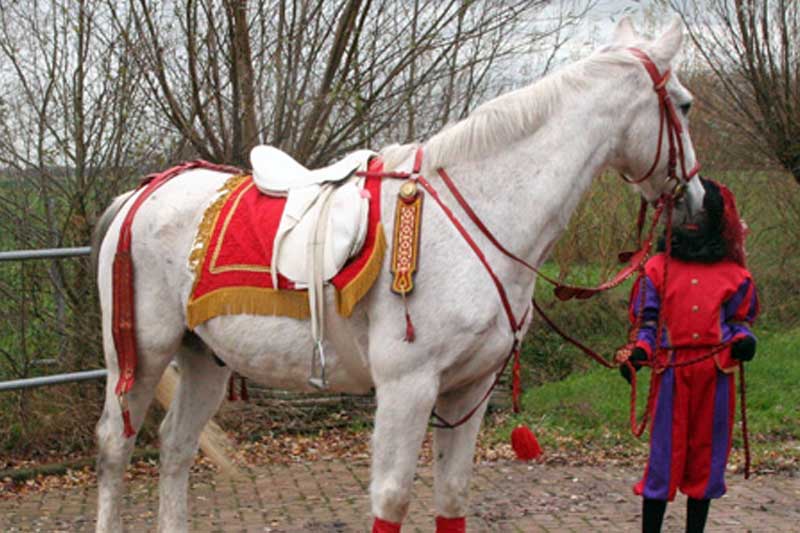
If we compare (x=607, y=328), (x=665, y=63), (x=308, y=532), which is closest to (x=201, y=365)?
(x=308, y=532)

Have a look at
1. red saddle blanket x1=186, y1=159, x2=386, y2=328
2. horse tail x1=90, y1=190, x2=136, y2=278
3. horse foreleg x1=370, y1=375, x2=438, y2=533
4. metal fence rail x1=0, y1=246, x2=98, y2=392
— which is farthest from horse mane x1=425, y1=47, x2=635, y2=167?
metal fence rail x1=0, y1=246, x2=98, y2=392

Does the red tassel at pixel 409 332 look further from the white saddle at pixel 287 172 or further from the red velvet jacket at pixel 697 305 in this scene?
the red velvet jacket at pixel 697 305

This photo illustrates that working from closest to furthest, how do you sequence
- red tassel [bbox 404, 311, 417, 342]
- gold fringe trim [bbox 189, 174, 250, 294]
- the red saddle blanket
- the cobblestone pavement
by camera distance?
red tassel [bbox 404, 311, 417, 342], the red saddle blanket, gold fringe trim [bbox 189, 174, 250, 294], the cobblestone pavement

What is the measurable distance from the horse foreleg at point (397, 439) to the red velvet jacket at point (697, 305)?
1.24 metres

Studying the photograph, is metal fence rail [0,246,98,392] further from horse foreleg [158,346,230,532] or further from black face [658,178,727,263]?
black face [658,178,727,263]

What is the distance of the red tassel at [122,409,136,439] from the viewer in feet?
15.5

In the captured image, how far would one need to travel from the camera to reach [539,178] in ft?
13.0

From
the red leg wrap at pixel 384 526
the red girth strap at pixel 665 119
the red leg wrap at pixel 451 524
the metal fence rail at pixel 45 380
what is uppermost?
the red girth strap at pixel 665 119

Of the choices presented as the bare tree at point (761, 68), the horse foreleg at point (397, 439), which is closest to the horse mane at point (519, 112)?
the horse foreleg at point (397, 439)

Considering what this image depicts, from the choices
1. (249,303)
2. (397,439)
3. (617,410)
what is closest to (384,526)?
(397,439)

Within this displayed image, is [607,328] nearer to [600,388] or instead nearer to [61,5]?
[600,388]

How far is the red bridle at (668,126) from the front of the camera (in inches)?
156

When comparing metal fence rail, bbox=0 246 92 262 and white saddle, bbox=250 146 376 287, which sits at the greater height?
white saddle, bbox=250 146 376 287

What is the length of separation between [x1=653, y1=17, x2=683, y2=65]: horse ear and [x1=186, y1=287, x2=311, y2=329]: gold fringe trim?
1573 millimetres
